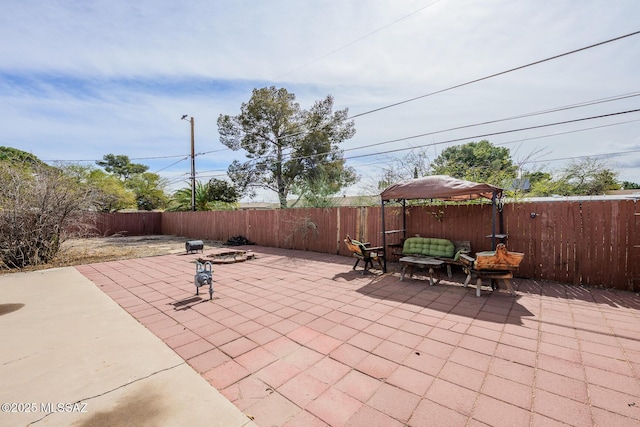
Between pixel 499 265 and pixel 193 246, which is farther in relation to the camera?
pixel 193 246

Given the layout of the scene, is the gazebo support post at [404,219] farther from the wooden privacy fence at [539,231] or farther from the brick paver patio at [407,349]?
the brick paver patio at [407,349]

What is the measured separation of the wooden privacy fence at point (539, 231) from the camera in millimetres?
4469

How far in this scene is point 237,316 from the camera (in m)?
3.50

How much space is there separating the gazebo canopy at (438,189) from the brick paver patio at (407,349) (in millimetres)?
1688

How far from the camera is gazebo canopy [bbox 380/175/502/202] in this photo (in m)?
4.70

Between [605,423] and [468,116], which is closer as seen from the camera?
[605,423]

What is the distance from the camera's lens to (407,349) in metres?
2.62

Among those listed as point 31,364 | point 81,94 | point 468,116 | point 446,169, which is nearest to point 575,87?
point 468,116

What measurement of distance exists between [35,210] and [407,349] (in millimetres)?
9253

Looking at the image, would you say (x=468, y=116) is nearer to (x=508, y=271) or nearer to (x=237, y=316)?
(x=508, y=271)

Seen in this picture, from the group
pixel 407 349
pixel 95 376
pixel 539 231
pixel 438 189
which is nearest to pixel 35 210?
pixel 95 376

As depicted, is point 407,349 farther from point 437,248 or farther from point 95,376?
point 437,248

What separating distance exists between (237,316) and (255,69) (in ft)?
27.2

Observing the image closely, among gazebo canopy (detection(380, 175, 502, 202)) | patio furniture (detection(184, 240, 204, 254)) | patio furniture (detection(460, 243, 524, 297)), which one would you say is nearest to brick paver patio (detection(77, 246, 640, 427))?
patio furniture (detection(460, 243, 524, 297))
